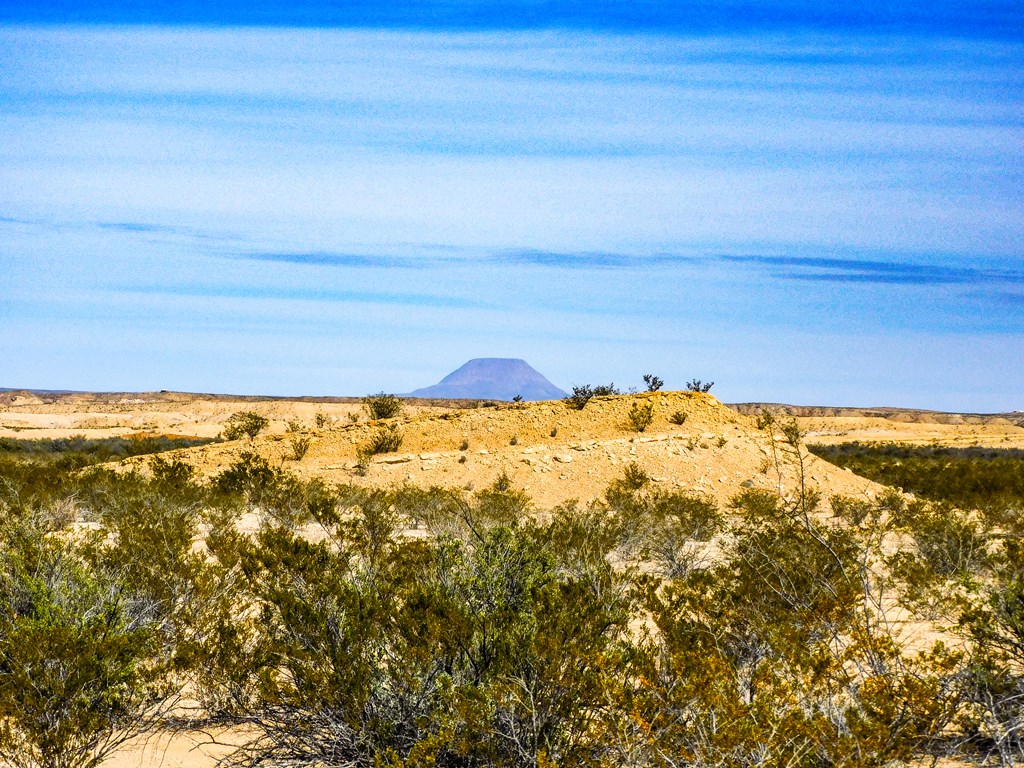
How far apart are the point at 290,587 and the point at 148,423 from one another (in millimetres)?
77429

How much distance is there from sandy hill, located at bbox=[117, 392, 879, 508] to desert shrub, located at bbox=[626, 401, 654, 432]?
23 cm

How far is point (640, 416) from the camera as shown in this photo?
3078 cm

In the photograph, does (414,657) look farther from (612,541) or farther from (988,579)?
(988,579)

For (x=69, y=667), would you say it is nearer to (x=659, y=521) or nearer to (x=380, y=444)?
(x=659, y=521)

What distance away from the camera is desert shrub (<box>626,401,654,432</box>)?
30.6 metres

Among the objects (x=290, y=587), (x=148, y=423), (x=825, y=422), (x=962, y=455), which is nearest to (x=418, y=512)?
(x=290, y=587)

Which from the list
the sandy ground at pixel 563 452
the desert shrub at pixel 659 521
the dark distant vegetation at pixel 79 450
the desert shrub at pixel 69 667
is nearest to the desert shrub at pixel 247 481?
the sandy ground at pixel 563 452

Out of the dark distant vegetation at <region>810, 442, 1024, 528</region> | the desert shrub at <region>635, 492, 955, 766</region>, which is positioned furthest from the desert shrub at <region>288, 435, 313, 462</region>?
the desert shrub at <region>635, 492, 955, 766</region>

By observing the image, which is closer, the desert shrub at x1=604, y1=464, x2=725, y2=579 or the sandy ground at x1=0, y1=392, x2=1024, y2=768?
the desert shrub at x1=604, y1=464, x2=725, y2=579

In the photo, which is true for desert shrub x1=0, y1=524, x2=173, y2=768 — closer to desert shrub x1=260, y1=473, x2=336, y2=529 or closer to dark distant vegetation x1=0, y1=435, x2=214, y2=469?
desert shrub x1=260, y1=473, x2=336, y2=529

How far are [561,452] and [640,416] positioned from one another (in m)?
3.31

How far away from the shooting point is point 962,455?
5109 cm

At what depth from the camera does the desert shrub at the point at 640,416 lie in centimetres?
3064

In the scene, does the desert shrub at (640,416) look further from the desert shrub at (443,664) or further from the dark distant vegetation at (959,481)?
the desert shrub at (443,664)
